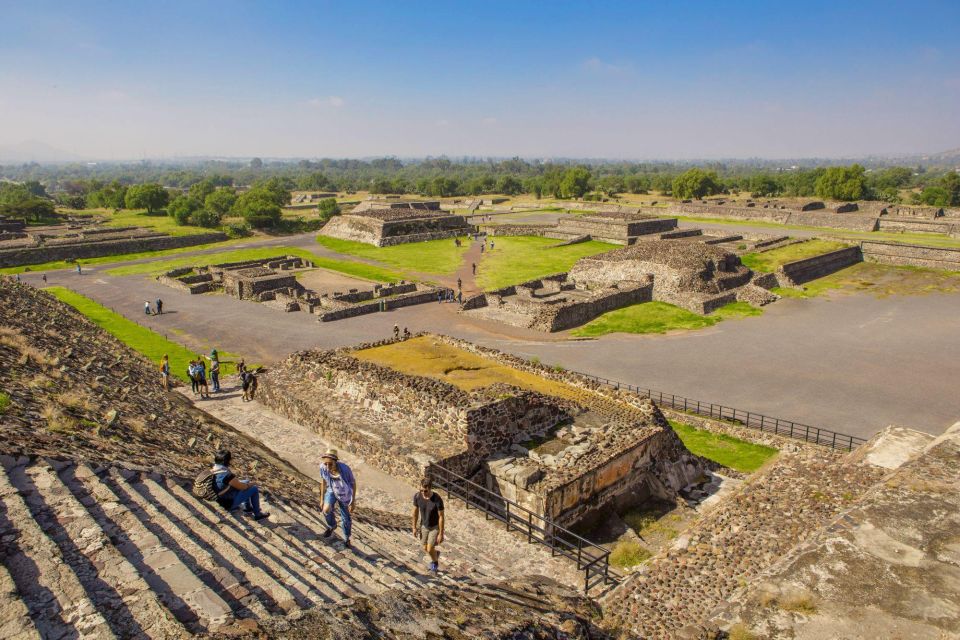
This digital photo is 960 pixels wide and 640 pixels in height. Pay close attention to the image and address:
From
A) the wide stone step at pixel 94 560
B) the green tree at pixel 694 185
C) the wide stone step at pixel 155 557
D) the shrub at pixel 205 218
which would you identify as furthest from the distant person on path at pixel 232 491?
the green tree at pixel 694 185

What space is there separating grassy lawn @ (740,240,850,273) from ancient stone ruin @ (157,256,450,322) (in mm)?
21500

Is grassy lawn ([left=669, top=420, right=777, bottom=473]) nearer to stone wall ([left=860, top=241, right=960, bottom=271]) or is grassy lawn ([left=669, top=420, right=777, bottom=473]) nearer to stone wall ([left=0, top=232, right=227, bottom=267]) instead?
stone wall ([left=860, top=241, right=960, bottom=271])

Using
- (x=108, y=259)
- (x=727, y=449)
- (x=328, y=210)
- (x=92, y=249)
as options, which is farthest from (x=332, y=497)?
(x=328, y=210)

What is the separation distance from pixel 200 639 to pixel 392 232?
5036 cm

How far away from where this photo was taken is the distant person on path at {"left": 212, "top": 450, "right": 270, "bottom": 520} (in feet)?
23.0

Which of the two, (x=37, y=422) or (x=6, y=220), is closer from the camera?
(x=37, y=422)

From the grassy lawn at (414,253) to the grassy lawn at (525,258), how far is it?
2.66m

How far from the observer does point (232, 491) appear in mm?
7113

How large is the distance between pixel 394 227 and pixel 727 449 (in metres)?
41.6

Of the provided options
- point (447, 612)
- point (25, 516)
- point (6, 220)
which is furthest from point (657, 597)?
point (6, 220)

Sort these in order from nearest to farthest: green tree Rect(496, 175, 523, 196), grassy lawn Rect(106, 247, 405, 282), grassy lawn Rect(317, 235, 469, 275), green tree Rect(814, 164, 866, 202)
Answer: grassy lawn Rect(106, 247, 405, 282)
grassy lawn Rect(317, 235, 469, 275)
green tree Rect(814, 164, 866, 202)
green tree Rect(496, 175, 523, 196)

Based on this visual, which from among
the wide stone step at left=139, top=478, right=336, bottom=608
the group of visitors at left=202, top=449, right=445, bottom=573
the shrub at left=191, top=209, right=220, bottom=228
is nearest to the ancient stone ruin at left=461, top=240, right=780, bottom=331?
the group of visitors at left=202, top=449, right=445, bottom=573

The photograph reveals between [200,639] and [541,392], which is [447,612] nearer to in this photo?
[200,639]

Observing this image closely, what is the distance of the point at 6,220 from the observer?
190ft
